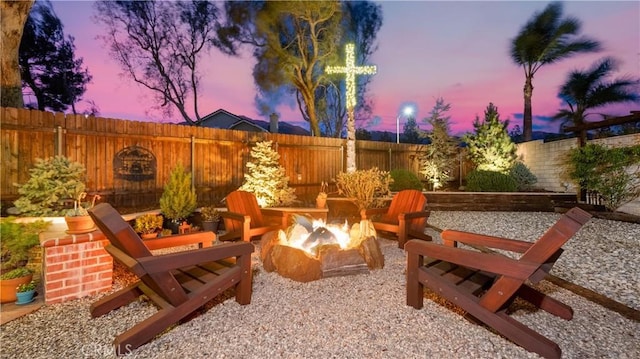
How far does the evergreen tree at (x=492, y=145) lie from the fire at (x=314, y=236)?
320 inches

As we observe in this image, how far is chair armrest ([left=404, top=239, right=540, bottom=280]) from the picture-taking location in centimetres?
170

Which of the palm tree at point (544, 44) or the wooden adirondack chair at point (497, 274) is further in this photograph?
the palm tree at point (544, 44)

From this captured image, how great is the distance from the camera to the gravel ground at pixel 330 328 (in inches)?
69.5

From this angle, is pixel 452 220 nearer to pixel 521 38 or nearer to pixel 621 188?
pixel 621 188

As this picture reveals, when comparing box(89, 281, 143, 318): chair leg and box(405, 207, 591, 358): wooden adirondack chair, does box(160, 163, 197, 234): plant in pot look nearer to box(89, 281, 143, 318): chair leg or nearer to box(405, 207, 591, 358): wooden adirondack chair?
box(89, 281, 143, 318): chair leg

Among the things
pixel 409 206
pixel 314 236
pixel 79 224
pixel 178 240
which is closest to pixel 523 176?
pixel 409 206

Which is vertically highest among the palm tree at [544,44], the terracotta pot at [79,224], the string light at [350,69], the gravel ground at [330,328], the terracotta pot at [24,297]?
the palm tree at [544,44]

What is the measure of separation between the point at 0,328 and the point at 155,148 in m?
4.78

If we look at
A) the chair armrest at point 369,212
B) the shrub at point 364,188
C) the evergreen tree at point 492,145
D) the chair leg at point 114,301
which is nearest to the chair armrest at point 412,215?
the chair armrest at point 369,212

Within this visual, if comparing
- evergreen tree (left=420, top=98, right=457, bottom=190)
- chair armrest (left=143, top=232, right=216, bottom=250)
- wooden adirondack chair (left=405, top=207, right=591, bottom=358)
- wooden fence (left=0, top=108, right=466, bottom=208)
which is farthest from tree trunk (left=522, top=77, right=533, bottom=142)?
chair armrest (left=143, top=232, right=216, bottom=250)

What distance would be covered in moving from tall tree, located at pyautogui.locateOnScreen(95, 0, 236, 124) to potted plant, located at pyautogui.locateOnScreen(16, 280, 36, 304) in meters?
13.6

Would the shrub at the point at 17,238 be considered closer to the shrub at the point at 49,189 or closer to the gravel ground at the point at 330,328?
the shrub at the point at 49,189

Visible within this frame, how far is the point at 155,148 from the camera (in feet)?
20.5

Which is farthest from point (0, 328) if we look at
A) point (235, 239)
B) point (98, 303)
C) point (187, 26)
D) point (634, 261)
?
point (187, 26)
